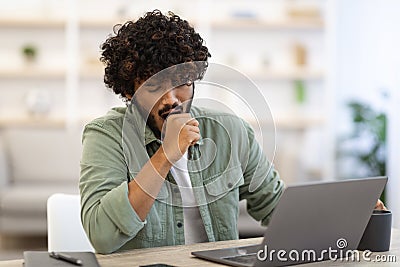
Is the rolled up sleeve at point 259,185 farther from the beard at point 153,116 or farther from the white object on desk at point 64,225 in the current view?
the white object on desk at point 64,225

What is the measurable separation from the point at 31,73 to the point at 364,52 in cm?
247

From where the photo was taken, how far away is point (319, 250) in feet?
4.83

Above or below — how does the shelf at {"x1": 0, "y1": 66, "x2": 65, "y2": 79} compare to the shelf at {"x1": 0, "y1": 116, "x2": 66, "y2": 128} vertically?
above

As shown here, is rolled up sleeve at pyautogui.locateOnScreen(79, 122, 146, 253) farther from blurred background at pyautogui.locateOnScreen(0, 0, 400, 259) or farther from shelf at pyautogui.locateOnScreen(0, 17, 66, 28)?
shelf at pyautogui.locateOnScreen(0, 17, 66, 28)

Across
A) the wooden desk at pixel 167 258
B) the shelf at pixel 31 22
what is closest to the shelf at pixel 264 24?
the shelf at pixel 31 22

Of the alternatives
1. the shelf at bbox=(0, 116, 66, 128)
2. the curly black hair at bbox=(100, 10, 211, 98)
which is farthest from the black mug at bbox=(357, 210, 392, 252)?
the shelf at bbox=(0, 116, 66, 128)

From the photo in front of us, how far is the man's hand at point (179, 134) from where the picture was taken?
1.54m

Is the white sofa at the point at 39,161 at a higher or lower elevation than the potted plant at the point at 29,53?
lower

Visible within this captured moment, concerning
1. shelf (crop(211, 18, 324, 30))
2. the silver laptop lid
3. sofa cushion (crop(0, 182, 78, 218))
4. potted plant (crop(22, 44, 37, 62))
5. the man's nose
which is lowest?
sofa cushion (crop(0, 182, 78, 218))

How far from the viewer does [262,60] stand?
19.5ft

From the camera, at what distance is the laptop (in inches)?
52.8

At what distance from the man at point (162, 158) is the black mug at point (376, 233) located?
1.06 feet

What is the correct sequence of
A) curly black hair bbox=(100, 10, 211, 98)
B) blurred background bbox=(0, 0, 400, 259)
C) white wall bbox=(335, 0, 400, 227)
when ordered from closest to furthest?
curly black hair bbox=(100, 10, 211, 98)
white wall bbox=(335, 0, 400, 227)
blurred background bbox=(0, 0, 400, 259)

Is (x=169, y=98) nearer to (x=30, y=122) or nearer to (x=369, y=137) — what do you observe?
(x=369, y=137)
